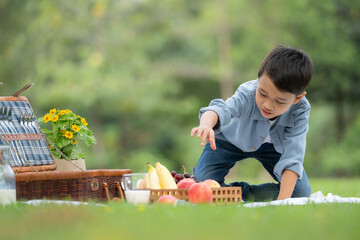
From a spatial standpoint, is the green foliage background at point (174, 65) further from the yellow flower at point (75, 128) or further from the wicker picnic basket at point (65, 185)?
the wicker picnic basket at point (65, 185)

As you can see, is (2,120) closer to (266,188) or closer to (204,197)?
(204,197)

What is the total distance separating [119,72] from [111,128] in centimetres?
277

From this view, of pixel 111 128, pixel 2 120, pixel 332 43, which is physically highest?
pixel 332 43

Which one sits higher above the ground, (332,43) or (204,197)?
(332,43)

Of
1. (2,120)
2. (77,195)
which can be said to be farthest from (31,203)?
(2,120)

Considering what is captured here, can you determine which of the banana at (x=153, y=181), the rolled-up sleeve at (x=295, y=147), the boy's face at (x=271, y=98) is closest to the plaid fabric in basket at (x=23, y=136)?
the banana at (x=153, y=181)

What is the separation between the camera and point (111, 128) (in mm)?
17750

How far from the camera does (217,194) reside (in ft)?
10.2

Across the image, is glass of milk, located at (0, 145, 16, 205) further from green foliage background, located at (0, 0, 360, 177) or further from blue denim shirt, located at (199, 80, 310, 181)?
green foliage background, located at (0, 0, 360, 177)

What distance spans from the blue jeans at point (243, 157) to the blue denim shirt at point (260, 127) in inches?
6.1

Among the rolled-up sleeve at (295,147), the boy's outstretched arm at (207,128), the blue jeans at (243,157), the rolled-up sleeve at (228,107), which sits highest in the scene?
the rolled-up sleeve at (228,107)

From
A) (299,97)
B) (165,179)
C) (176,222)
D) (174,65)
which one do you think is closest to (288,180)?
(299,97)

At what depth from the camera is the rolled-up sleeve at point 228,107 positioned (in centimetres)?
337

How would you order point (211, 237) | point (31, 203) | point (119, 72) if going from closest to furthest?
point (211, 237), point (31, 203), point (119, 72)
